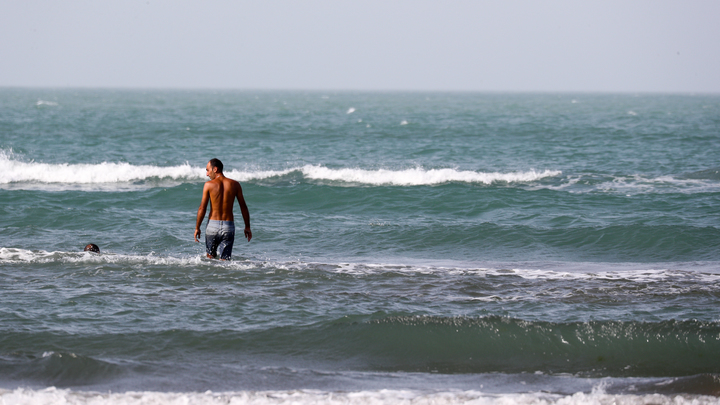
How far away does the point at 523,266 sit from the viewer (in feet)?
32.1

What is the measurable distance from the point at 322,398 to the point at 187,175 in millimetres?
15199

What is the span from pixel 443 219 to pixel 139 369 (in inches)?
349

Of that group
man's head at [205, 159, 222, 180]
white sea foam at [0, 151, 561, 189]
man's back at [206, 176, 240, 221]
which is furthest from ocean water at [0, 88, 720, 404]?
man's head at [205, 159, 222, 180]

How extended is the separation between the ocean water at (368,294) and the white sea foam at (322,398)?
0.06ft

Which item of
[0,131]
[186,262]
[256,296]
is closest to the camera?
[256,296]

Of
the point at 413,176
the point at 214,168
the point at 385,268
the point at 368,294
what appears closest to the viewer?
the point at 368,294

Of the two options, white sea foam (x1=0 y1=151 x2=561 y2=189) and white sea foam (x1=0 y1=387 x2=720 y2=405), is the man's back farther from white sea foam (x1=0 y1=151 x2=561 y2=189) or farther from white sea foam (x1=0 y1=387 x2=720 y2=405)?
white sea foam (x1=0 y1=151 x2=561 y2=189)

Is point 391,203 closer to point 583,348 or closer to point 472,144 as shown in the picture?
point 583,348

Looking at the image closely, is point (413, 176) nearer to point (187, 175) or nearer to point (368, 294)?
point (187, 175)

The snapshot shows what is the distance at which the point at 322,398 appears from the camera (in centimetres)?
516

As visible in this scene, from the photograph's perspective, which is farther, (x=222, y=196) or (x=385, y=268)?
(x=385, y=268)

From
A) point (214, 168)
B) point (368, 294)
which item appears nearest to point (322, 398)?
point (368, 294)

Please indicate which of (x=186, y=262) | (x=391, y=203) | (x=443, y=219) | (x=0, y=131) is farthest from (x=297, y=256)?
(x=0, y=131)

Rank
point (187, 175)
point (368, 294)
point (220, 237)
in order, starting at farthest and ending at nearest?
point (187, 175) < point (220, 237) < point (368, 294)
